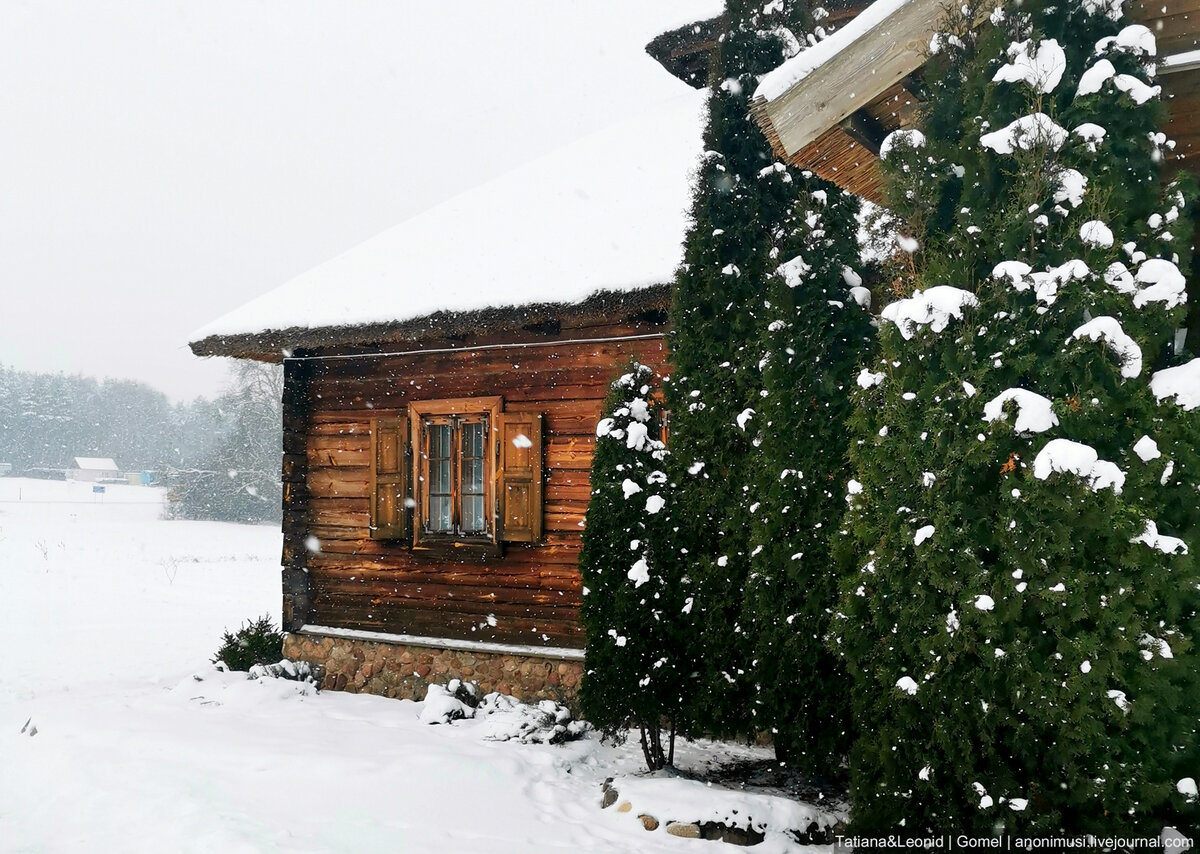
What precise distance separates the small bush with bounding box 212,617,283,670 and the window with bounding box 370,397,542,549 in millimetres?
1953

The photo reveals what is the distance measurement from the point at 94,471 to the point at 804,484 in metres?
75.8

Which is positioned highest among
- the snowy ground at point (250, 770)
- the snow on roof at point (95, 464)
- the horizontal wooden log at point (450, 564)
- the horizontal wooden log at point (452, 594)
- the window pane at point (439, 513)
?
the snow on roof at point (95, 464)

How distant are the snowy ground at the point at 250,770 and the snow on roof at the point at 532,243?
3.54 meters

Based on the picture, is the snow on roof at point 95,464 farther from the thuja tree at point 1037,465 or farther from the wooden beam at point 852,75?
the thuja tree at point 1037,465

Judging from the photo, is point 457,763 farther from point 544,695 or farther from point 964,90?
point 964,90

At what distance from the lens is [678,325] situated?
18.4 ft

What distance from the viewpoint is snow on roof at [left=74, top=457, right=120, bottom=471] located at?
6788 centimetres

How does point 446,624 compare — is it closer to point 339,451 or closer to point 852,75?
point 339,451

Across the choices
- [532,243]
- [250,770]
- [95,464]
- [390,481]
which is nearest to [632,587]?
[250,770]

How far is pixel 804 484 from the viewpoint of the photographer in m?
4.85

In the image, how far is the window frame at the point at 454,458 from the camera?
809 cm

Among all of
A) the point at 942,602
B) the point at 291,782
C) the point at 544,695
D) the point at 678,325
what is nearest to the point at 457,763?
the point at 291,782

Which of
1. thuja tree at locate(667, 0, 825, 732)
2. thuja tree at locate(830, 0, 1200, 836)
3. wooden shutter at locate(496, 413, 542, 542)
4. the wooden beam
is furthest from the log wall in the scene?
thuja tree at locate(830, 0, 1200, 836)

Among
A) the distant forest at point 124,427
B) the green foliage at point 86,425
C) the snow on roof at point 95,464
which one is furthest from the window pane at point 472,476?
the snow on roof at point 95,464
